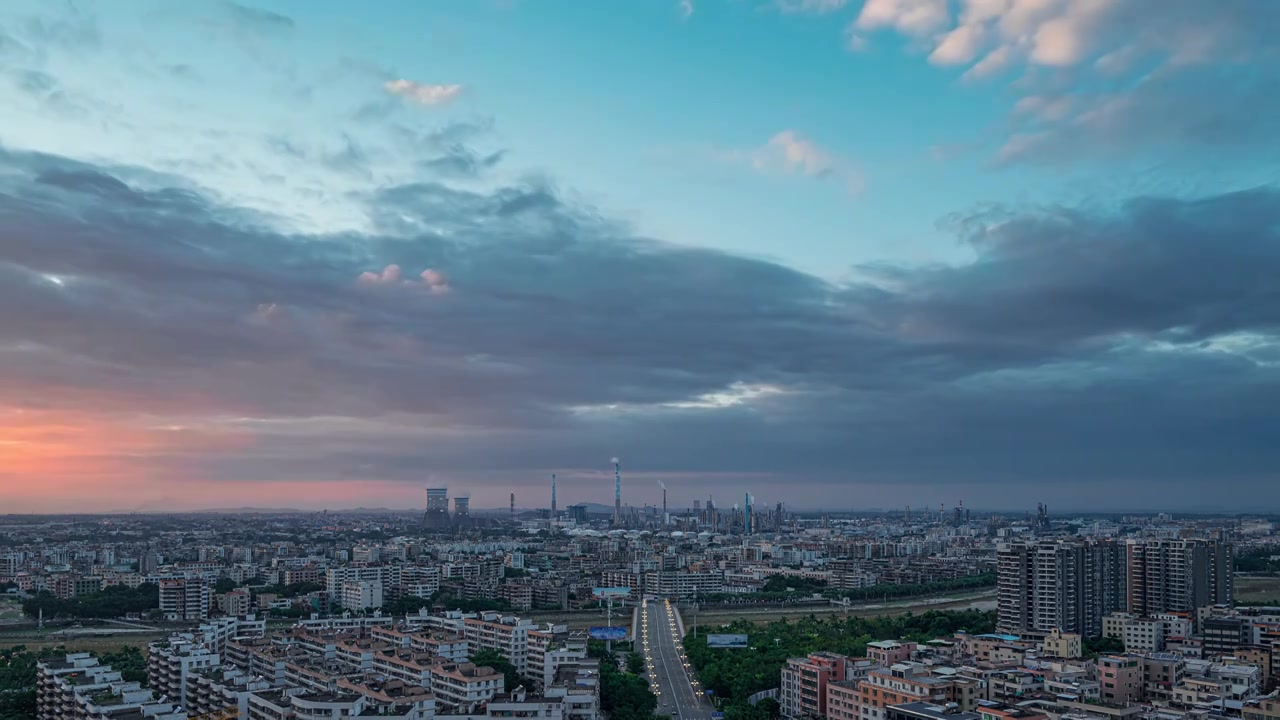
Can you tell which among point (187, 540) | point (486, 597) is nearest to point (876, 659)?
point (486, 597)

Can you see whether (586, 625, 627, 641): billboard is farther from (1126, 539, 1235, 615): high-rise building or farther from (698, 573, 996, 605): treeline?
(1126, 539, 1235, 615): high-rise building

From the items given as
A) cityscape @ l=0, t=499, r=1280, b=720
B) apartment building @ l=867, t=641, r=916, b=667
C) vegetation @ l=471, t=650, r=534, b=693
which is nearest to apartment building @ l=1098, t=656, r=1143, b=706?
cityscape @ l=0, t=499, r=1280, b=720

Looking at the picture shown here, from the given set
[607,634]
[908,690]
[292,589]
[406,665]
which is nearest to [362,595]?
[292,589]

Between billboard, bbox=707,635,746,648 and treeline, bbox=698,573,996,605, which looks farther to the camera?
treeline, bbox=698,573,996,605

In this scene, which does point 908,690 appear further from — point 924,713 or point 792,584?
point 792,584

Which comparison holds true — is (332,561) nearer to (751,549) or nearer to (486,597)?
(486,597)

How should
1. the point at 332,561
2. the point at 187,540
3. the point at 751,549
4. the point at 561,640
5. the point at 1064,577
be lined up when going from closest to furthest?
the point at 561,640 < the point at 1064,577 < the point at 332,561 < the point at 751,549 < the point at 187,540
